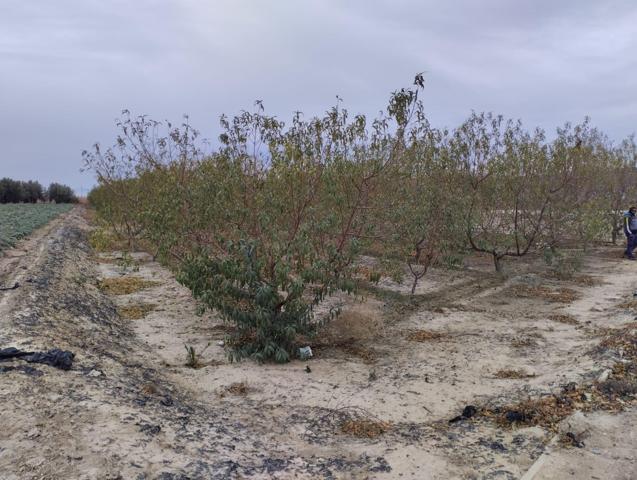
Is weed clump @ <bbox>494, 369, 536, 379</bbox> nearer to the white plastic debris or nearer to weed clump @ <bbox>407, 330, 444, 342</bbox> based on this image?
weed clump @ <bbox>407, 330, 444, 342</bbox>

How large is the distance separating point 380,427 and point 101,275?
1025cm

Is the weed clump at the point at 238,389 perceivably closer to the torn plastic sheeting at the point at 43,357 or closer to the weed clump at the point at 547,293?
the torn plastic sheeting at the point at 43,357

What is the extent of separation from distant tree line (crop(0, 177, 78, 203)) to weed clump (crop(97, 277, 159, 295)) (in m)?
45.3

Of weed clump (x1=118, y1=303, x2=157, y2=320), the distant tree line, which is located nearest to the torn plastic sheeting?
weed clump (x1=118, y1=303, x2=157, y2=320)

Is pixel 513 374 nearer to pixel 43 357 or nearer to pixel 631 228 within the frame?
pixel 43 357

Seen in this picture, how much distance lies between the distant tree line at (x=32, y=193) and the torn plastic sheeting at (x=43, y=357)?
51.9 meters

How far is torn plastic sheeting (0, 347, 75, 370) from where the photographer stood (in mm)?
5458

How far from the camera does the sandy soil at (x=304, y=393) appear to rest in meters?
3.96

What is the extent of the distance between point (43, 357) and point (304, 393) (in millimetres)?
2859

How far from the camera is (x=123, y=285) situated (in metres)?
11.7

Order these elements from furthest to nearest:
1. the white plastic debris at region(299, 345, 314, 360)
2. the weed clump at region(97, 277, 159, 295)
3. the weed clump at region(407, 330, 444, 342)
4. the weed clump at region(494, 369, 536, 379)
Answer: the weed clump at region(97, 277, 159, 295) < the weed clump at region(407, 330, 444, 342) < the white plastic debris at region(299, 345, 314, 360) < the weed clump at region(494, 369, 536, 379)

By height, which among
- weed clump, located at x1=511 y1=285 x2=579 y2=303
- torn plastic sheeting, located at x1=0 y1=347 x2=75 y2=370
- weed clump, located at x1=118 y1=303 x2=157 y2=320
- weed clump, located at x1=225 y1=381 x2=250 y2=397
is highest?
torn plastic sheeting, located at x1=0 y1=347 x2=75 y2=370

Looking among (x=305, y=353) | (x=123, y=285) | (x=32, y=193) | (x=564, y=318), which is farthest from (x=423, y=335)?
(x=32, y=193)

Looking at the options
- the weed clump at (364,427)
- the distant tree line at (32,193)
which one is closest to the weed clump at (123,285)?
the weed clump at (364,427)
